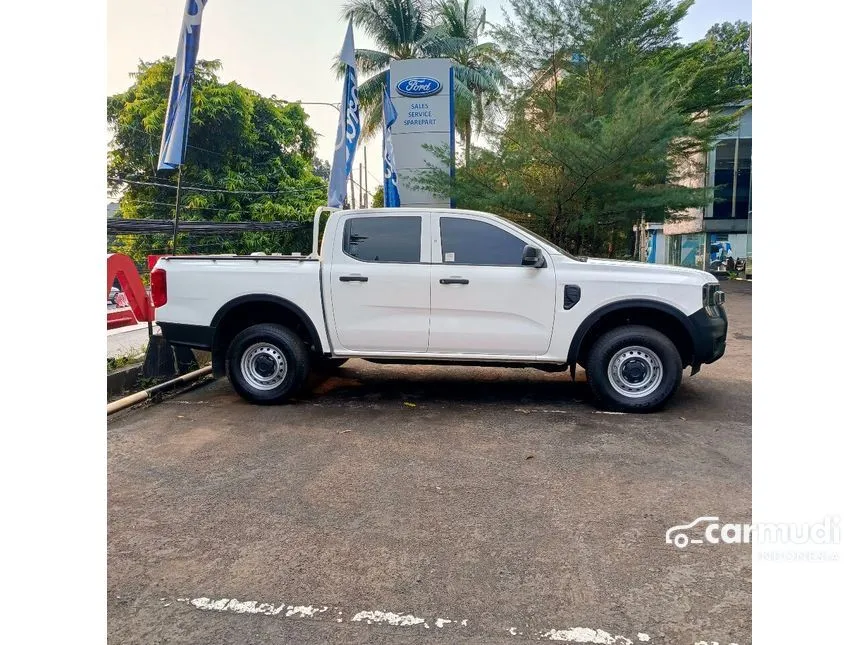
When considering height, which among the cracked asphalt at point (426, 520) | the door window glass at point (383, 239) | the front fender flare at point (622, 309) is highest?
the door window glass at point (383, 239)

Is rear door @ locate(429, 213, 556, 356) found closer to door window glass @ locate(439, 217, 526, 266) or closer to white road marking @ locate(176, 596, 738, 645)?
door window glass @ locate(439, 217, 526, 266)

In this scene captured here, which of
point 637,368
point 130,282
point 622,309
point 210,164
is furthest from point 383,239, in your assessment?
point 210,164

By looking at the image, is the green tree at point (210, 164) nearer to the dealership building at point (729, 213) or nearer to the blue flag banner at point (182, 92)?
the blue flag banner at point (182, 92)

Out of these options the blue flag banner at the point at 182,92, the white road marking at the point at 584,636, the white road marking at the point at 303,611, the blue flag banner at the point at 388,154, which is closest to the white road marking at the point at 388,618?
the white road marking at the point at 303,611

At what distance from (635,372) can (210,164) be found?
870 inches

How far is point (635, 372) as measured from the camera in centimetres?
541

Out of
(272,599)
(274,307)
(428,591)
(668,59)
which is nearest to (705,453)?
(428,591)

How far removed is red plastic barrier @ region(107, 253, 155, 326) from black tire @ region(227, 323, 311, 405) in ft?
4.90

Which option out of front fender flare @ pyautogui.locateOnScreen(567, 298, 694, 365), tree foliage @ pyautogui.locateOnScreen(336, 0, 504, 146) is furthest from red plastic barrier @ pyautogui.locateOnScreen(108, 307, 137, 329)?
tree foliage @ pyautogui.locateOnScreen(336, 0, 504, 146)

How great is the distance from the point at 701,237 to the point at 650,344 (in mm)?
26327

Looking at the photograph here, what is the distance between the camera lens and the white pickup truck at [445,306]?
5312mm

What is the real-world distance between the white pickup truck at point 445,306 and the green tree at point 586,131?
6.45 m

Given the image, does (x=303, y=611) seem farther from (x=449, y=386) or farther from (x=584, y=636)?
(x=449, y=386)

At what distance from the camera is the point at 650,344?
5.29 metres
